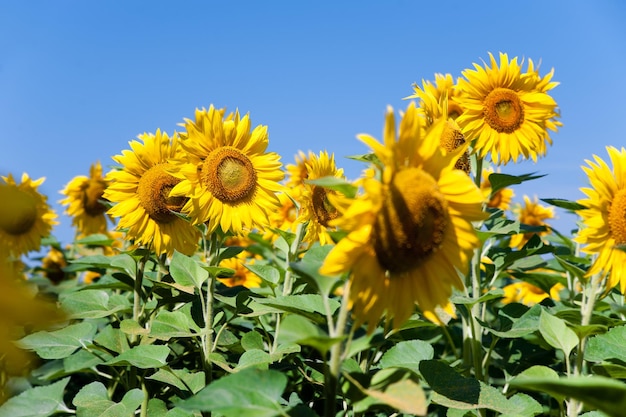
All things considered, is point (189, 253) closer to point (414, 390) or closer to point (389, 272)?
point (389, 272)

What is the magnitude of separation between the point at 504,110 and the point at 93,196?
3.30 m

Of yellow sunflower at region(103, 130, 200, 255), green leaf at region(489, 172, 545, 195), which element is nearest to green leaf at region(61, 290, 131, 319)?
yellow sunflower at region(103, 130, 200, 255)

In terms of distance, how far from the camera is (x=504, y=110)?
11.5ft

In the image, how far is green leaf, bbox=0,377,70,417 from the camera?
106 inches

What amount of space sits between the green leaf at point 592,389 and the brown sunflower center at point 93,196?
4524 millimetres

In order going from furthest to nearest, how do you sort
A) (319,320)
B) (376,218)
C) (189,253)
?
(189,253)
(319,320)
(376,218)

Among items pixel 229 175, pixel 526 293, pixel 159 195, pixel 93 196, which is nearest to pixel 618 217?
pixel 229 175

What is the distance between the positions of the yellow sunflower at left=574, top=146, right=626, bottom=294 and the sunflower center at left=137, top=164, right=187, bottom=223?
1.80 m

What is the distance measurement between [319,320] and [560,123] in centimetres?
227

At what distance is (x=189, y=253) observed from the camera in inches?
132

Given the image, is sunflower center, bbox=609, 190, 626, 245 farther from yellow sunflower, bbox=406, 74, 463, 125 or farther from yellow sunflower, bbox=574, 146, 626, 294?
yellow sunflower, bbox=406, 74, 463, 125

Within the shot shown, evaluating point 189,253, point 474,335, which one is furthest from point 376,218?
point 189,253

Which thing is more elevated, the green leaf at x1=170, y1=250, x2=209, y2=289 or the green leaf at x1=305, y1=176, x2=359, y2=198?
the green leaf at x1=305, y1=176, x2=359, y2=198

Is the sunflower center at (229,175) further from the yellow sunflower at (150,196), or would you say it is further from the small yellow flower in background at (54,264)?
the small yellow flower in background at (54,264)
